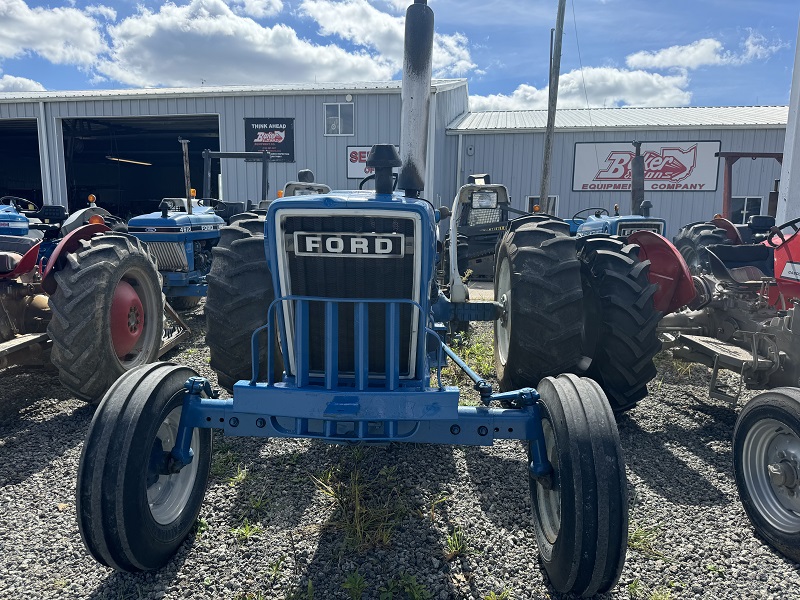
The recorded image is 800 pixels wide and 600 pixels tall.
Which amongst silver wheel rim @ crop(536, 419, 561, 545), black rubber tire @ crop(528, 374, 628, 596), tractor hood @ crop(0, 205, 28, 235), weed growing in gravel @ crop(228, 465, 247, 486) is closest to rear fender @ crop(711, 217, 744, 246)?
silver wheel rim @ crop(536, 419, 561, 545)

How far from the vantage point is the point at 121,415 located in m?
2.43

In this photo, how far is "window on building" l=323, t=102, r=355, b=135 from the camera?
15.7 meters

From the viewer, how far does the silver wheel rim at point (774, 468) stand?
2.82 metres

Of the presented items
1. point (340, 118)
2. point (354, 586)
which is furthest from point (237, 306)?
point (340, 118)

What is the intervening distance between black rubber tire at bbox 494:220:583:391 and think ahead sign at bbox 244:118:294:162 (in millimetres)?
13255

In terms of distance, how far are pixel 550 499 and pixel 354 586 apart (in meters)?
0.93

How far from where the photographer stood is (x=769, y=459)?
3021 mm

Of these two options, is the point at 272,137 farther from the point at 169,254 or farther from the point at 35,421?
the point at 35,421

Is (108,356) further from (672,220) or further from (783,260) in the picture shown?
(672,220)

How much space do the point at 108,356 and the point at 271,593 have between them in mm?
2384

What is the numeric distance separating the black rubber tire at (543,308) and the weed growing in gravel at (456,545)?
3.96 ft

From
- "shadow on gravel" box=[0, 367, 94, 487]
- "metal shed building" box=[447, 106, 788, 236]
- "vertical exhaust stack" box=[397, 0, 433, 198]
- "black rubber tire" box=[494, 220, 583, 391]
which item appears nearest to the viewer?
"black rubber tire" box=[494, 220, 583, 391]

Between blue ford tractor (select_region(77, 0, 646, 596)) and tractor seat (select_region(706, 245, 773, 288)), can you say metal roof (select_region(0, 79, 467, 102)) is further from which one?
blue ford tractor (select_region(77, 0, 646, 596))

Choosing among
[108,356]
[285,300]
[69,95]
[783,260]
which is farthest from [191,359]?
[69,95]
